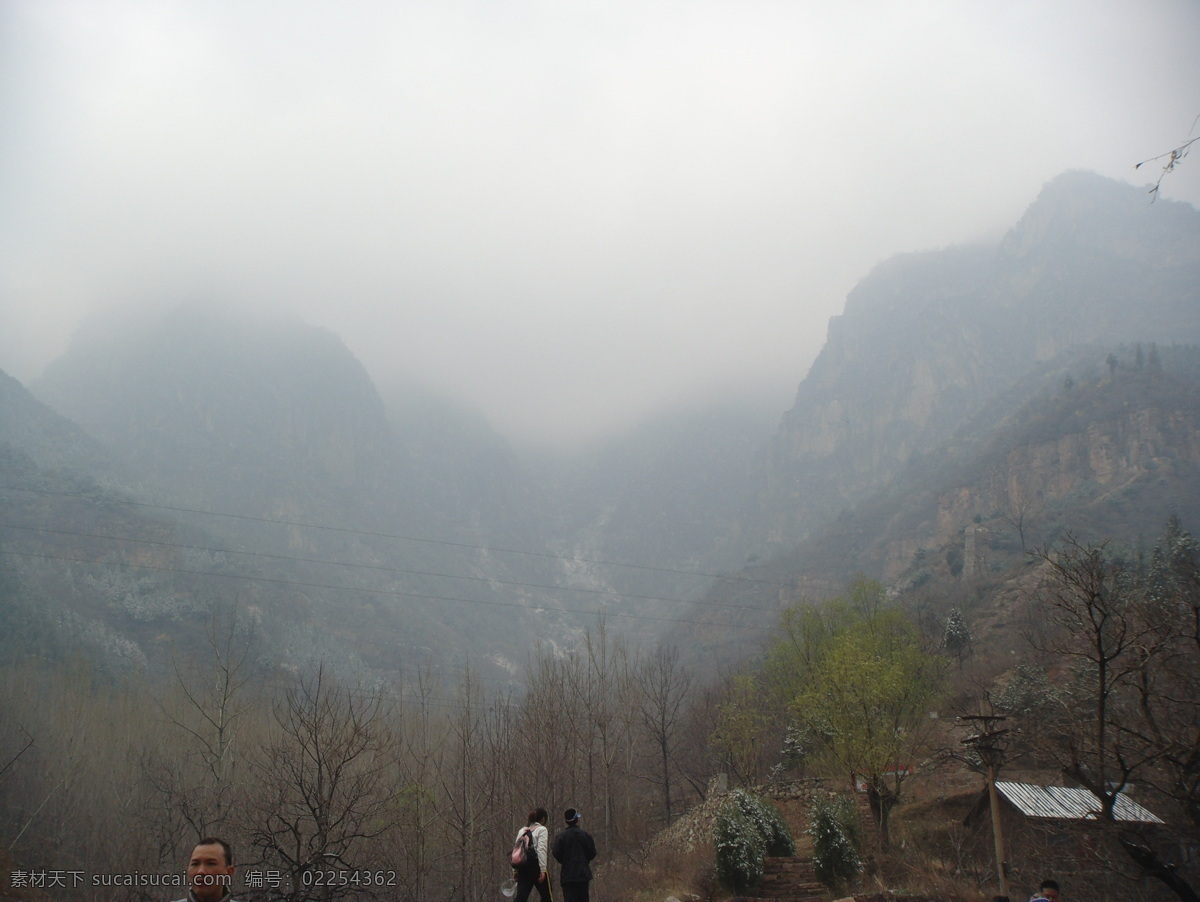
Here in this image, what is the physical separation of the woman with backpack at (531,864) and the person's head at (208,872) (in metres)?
4.79

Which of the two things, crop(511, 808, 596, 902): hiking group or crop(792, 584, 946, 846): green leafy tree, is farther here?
crop(792, 584, 946, 846): green leafy tree

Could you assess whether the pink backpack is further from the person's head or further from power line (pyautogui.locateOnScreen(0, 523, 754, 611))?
power line (pyautogui.locateOnScreen(0, 523, 754, 611))

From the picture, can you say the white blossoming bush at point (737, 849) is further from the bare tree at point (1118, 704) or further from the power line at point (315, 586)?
the power line at point (315, 586)

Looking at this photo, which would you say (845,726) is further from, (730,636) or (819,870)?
(730,636)

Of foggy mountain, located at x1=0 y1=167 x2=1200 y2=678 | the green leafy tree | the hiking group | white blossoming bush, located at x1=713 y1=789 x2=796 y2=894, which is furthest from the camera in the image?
foggy mountain, located at x1=0 y1=167 x2=1200 y2=678

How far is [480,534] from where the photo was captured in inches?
7859

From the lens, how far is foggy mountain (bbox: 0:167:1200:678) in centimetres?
7706

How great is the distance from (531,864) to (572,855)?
0.71 m

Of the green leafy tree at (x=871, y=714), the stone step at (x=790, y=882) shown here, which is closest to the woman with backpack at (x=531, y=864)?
the stone step at (x=790, y=882)

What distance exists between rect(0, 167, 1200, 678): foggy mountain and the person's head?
58.4 meters

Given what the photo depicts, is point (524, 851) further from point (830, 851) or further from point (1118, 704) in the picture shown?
point (1118, 704)

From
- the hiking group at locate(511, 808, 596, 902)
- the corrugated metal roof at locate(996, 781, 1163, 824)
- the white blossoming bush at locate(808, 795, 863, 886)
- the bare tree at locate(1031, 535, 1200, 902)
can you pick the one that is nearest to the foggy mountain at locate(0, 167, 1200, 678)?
the white blossoming bush at locate(808, 795, 863, 886)

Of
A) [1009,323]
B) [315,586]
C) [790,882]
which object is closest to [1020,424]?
[1009,323]

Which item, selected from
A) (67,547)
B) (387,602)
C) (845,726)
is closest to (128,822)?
(845,726)
